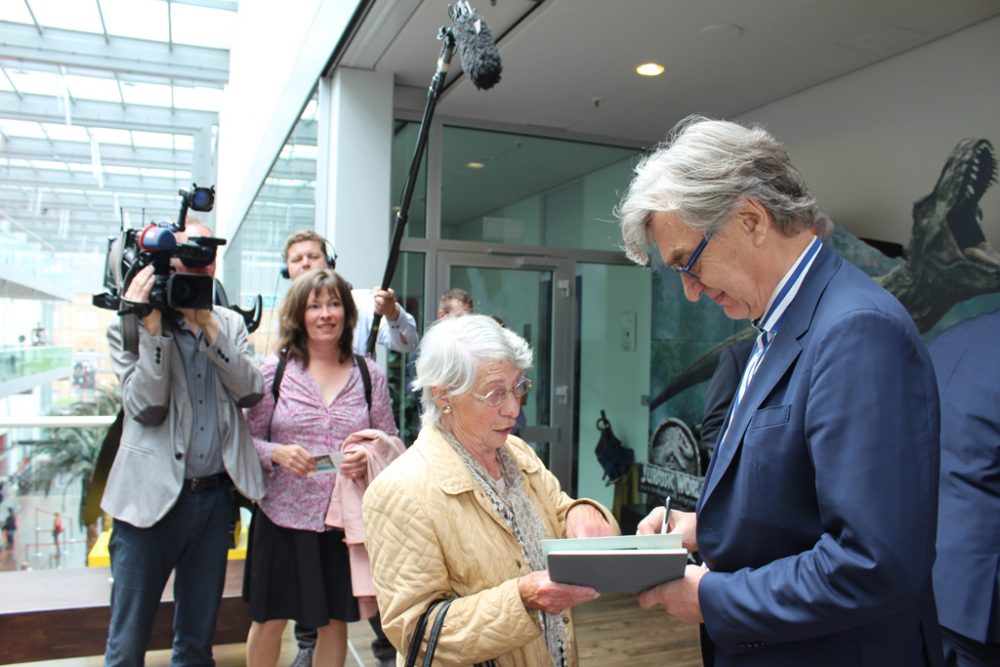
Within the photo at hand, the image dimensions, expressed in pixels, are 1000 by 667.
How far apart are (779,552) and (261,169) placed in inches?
321

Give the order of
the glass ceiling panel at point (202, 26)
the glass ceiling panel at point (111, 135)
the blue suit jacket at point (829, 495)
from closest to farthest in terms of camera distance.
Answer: the blue suit jacket at point (829, 495) < the glass ceiling panel at point (202, 26) < the glass ceiling panel at point (111, 135)

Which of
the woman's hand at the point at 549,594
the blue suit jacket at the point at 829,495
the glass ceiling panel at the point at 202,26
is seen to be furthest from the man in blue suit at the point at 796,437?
the glass ceiling panel at the point at 202,26

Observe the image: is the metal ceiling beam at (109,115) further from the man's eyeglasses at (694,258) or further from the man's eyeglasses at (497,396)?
the man's eyeglasses at (694,258)

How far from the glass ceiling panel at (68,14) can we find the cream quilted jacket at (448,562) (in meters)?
9.02

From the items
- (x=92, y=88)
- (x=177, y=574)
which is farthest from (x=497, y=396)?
(x=92, y=88)

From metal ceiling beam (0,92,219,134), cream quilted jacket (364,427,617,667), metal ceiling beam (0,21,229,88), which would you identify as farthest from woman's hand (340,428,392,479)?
metal ceiling beam (0,92,219,134)

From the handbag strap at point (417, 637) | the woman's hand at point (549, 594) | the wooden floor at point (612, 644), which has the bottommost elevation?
the wooden floor at point (612, 644)

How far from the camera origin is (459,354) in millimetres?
1615

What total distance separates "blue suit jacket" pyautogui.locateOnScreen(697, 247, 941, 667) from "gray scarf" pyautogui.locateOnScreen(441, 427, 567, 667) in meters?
0.48

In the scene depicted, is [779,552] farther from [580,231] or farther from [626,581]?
[580,231]

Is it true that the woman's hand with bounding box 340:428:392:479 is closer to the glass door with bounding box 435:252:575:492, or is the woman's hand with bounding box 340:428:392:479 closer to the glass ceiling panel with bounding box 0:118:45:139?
the glass door with bounding box 435:252:575:492

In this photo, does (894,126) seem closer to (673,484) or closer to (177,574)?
(673,484)

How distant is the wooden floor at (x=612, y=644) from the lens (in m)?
3.38

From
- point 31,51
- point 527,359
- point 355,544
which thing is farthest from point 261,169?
point 527,359
